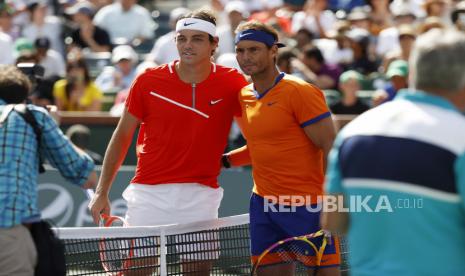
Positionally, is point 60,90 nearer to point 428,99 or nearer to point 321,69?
point 321,69

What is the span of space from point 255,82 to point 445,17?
8049 mm

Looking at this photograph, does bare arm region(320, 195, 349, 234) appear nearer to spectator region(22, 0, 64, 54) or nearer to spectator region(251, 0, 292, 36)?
spectator region(251, 0, 292, 36)

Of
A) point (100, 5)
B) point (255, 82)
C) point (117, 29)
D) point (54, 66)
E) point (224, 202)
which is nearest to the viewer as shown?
point (255, 82)

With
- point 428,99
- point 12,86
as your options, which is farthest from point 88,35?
point 428,99

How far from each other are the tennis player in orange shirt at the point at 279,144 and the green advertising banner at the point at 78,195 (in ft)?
13.0

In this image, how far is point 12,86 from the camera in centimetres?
555

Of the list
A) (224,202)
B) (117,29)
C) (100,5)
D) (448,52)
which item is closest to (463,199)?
(448,52)

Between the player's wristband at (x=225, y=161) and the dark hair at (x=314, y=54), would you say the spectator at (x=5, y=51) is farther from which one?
the player's wristband at (x=225, y=161)

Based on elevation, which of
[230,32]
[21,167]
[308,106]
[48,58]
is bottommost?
[21,167]

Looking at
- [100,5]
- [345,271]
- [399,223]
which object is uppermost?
[100,5]

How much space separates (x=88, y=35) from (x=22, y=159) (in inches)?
428

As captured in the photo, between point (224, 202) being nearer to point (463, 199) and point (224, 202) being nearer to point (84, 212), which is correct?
point (84, 212)

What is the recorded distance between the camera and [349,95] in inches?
478

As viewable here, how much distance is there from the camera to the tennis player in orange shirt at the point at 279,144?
6.57m
